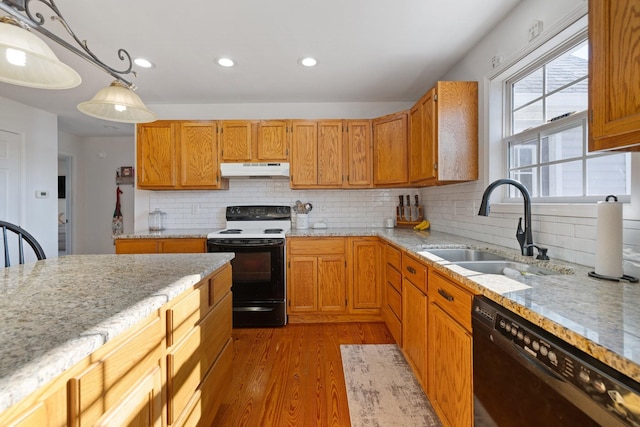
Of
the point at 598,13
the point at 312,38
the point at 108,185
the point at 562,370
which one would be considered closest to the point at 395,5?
the point at 312,38

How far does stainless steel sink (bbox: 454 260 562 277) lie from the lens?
55.9 inches

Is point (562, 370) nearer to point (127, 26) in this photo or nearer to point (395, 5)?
point (395, 5)

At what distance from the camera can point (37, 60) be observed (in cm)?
113

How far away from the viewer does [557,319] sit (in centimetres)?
76

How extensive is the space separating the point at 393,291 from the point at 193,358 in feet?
5.65

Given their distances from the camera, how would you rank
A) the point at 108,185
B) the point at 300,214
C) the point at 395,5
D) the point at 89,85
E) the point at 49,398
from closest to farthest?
the point at 49,398 → the point at 395,5 → the point at 89,85 → the point at 300,214 → the point at 108,185

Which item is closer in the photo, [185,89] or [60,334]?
[60,334]

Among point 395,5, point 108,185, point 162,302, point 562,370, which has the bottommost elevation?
point 562,370

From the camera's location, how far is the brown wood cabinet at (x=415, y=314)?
1.74m

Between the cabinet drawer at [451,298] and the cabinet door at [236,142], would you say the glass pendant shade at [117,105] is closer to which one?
the cabinet door at [236,142]

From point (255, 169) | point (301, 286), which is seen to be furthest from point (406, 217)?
point (255, 169)

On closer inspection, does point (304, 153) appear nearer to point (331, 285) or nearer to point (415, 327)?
point (331, 285)

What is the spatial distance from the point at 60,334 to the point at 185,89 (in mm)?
3117

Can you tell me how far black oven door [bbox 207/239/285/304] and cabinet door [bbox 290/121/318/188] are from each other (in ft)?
2.65
